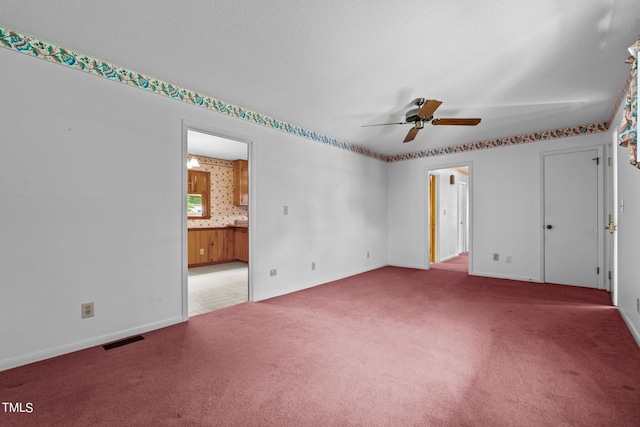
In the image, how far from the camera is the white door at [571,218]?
4184mm

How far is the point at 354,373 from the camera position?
195 centimetres

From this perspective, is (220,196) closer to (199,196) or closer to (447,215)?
(199,196)

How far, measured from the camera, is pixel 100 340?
241cm

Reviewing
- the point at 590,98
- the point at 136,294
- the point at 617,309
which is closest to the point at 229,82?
the point at 136,294

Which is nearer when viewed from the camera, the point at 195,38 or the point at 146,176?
the point at 195,38

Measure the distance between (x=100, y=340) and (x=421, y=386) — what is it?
8.16ft

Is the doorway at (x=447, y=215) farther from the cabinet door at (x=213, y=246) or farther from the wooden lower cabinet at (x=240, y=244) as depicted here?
the cabinet door at (x=213, y=246)

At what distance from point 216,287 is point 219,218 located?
9.34 feet

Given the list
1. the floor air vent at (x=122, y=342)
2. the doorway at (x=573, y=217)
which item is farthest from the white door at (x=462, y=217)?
the floor air vent at (x=122, y=342)

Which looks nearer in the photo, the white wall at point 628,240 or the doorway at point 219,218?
the white wall at point 628,240

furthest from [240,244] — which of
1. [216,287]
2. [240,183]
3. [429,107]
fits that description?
[429,107]

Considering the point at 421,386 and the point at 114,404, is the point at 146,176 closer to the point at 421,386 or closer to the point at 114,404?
the point at 114,404

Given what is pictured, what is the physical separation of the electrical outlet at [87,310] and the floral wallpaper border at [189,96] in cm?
187

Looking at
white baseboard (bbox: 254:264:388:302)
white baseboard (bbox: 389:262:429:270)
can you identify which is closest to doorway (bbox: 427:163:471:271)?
white baseboard (bbox: 389:262:429:270)
